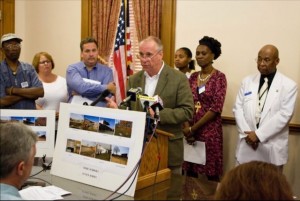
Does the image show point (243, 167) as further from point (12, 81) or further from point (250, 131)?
point (12, 81)

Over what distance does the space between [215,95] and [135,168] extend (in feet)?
6.31

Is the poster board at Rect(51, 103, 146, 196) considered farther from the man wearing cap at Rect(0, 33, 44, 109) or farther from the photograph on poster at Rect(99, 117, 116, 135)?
the man wearing cap at Rect(0, 33, 44, 109)

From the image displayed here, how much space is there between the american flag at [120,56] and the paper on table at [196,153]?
1.23 m

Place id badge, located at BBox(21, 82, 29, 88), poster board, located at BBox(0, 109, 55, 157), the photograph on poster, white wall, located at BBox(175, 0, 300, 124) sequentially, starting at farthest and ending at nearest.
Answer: white wall, located at BBox(175, 0, 300, 124) < id badge, located at BBox(21, 82, 29, 88) < poster board, located at BBox(0, 109, 55, 157) < the photograph on poster

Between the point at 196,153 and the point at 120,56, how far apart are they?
1700 mm

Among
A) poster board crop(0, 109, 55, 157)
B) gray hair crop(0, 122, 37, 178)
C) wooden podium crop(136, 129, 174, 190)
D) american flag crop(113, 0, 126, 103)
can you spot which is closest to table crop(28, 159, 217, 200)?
wooden podium crop(136, 129, 174, 190)

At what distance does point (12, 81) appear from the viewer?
3.08m

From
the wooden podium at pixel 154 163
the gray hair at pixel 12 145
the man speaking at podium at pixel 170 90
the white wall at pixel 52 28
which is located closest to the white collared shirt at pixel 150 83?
the man speaking at podium at pixel 170 90

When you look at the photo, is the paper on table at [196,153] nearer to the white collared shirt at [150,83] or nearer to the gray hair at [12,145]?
the white collared shirt at [150,83]

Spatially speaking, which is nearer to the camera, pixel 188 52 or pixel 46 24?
pixel 188 52

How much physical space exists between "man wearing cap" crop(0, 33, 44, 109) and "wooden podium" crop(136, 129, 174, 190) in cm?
158

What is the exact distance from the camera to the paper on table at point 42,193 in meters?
1.62

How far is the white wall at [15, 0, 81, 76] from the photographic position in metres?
5.28

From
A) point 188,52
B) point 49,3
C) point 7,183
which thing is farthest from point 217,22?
point 7,183
